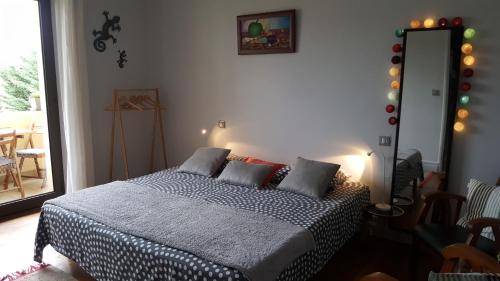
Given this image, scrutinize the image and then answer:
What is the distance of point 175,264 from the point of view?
1875mm

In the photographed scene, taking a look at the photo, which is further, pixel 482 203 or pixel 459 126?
pixel 459 126

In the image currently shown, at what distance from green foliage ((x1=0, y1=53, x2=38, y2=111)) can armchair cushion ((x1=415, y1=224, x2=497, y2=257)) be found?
12.3ft

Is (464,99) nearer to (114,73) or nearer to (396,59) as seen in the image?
(396,59)

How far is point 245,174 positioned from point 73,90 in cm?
197

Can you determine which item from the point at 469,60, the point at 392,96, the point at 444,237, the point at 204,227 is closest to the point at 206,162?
the point at 204,227

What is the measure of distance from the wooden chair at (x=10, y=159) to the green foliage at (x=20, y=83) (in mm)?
300

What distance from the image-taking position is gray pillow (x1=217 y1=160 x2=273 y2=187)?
313 centimetres

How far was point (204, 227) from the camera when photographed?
2.23m

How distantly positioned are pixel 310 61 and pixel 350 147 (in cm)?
86

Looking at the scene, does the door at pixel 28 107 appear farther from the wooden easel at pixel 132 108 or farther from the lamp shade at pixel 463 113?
the lamp shade at pixel 463 113

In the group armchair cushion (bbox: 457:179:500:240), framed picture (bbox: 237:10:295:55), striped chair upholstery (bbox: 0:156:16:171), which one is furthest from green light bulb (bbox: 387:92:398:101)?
striped chair upholstery (bbox: 0:156:16:171)

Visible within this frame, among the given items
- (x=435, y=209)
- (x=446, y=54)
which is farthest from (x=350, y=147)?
(x=446, y=54)

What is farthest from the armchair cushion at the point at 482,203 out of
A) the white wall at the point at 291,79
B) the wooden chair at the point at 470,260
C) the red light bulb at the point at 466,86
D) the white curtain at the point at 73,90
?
the white curtain at the point at 73,90

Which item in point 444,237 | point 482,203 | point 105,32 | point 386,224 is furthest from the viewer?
point 105,32
